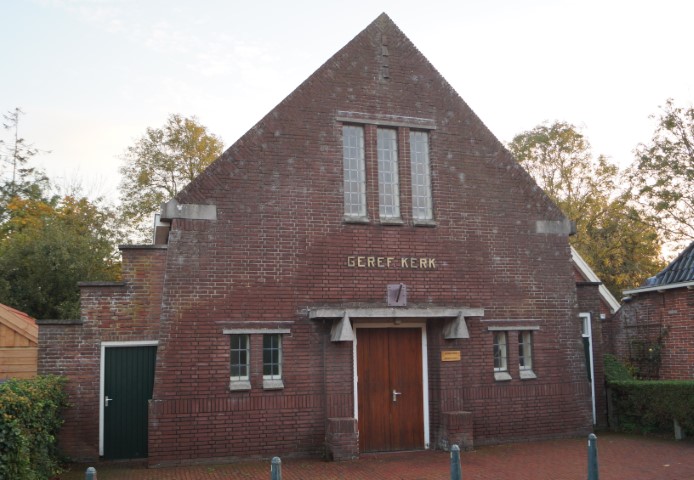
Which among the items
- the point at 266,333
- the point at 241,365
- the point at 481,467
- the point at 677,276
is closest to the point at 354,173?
the point at 266,333

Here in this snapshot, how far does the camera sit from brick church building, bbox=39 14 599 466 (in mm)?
13000

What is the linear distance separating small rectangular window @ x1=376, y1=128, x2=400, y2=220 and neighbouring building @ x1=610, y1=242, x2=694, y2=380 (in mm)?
8120

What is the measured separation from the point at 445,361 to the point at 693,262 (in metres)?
8.10

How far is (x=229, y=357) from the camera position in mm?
13117

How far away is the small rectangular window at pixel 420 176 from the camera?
15.1m

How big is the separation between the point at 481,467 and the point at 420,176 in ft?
20.6

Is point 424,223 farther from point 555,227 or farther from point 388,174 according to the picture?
point 555,227

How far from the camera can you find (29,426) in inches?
370

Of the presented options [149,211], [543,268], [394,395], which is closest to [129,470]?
[394,395]

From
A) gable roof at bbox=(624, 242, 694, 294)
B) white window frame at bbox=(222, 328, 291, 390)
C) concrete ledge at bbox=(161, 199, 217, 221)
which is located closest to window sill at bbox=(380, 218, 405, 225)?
white window frame at bbox=(222, 328, 291, 390)

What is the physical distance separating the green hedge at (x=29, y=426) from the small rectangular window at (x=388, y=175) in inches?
290

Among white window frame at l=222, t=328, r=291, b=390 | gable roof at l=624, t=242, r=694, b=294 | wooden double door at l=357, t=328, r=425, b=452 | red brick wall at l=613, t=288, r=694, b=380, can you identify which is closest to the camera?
white window frame at l=222, t=328, r=291, b=390

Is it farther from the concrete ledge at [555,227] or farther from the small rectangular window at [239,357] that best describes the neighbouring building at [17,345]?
the concrete ledge at [555,227]

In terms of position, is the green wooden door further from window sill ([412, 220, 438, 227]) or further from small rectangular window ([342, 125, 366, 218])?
window sill ([412, 220, 438, 227])
